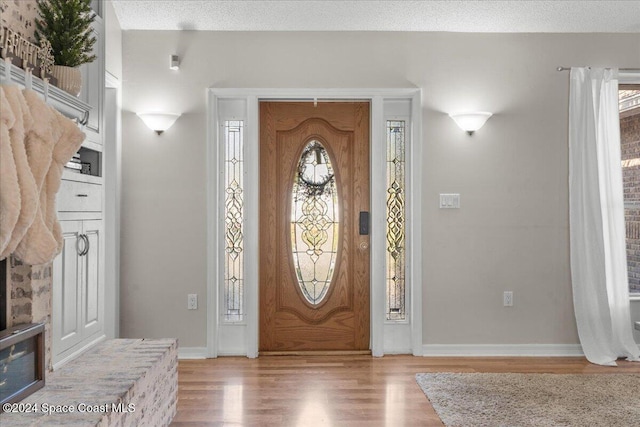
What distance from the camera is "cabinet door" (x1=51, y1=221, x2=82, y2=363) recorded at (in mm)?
2428

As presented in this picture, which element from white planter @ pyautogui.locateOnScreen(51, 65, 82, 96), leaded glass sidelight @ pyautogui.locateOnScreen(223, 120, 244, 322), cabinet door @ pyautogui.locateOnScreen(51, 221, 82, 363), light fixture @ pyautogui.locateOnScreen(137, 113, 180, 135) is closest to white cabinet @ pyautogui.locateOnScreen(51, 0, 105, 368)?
cabinet door @ pyautogui.locateOnScreen(51, 221, 82, 363)

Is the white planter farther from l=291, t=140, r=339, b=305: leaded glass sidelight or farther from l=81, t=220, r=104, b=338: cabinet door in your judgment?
l=291, t=140, r=339, b=305: leaded glass sidelight

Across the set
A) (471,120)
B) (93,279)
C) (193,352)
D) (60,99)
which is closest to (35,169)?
(60,99)

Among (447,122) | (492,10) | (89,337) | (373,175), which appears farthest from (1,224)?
(492,10)

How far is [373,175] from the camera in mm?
4160

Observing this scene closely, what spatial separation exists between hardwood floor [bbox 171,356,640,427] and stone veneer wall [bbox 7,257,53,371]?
100 centimetres

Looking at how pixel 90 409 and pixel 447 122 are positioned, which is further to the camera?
pixel 447 122

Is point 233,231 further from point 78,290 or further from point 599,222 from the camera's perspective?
point 599,222

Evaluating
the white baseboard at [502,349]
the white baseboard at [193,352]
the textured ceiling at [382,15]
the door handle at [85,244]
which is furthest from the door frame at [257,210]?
the door handle at [85,244]

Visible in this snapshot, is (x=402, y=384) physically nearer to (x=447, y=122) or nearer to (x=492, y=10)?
(x=447, y=122)

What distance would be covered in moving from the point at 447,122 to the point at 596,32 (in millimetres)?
1346

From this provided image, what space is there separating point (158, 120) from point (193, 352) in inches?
69.6

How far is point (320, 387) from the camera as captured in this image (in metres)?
3.42

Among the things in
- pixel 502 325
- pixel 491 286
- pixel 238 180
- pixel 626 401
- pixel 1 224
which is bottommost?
pixel 626 401
